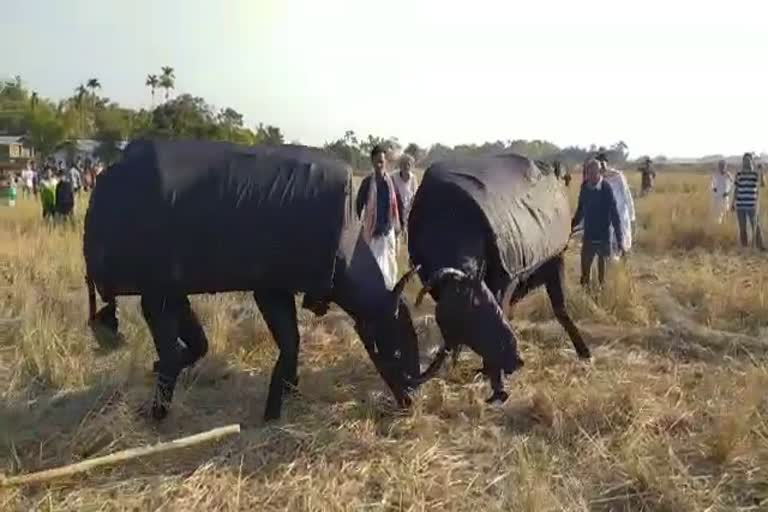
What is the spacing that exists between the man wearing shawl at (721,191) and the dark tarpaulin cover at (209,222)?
40.8 ft

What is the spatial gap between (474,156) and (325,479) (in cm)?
344

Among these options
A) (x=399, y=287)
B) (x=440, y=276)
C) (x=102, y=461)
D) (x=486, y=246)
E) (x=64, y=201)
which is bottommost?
(x=102, y=461)

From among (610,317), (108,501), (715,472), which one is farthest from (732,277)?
(108,501)

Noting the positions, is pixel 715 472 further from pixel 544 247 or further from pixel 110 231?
pixel 110 231

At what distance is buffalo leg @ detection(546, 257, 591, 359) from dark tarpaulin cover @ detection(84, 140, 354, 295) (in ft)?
8.79

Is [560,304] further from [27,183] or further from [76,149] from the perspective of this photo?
[76,149]

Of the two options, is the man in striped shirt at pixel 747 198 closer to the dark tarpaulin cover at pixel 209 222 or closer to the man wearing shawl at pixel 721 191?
the man wearing shawl at pixel 721 191

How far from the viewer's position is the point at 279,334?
610 centimetres

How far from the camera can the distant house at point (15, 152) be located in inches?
1673

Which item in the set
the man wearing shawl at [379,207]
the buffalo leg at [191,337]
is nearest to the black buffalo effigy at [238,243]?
the buffalo leg at [191,337]

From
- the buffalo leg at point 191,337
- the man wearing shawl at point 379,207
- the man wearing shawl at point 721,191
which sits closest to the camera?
the buffalo leg at point 191,337

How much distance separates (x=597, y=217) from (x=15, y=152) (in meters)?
43.2

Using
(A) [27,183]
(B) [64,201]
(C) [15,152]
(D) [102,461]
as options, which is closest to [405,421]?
(D) [102,461]

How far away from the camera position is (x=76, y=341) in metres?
7.48
